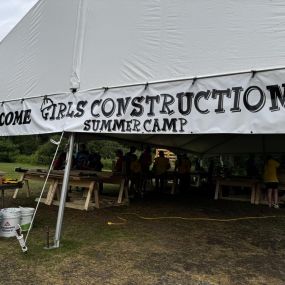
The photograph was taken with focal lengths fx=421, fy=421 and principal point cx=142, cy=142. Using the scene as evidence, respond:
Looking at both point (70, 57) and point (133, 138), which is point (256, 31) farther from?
point (133, 138)

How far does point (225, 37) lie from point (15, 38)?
457 cm

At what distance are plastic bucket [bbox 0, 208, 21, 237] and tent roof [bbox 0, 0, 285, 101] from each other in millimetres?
2102

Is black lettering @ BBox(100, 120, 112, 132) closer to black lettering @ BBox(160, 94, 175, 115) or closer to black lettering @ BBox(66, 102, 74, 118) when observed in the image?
black lettering @ BBox(66, 102, 74, 118)

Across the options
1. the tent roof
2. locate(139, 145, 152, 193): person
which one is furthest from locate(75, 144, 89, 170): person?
the tent roof

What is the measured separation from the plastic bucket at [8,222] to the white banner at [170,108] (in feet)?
4.62

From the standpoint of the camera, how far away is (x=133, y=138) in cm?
1299

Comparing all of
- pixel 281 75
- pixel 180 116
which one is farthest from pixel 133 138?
pixel 281 75

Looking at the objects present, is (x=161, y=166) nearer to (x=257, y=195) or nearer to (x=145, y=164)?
(x=145, y=164)

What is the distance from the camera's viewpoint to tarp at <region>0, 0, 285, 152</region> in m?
4.91

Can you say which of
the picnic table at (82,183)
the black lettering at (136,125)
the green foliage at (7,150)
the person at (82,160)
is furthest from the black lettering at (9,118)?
the green foliage at (7,150)

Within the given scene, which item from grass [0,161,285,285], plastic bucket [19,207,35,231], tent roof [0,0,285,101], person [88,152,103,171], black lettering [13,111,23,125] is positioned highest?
tent roof [0,0,285,101]

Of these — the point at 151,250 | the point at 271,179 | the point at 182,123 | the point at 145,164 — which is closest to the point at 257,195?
the point at 271,179

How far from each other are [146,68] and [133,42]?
48cm

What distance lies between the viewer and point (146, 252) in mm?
6293
